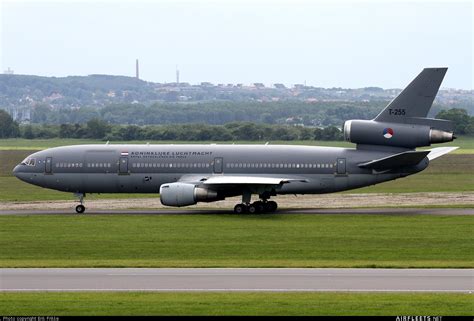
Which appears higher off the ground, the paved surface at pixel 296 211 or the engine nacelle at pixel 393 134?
the engine nacelle at pixel 393 134

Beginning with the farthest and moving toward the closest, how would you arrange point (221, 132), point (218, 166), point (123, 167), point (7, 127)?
point (7, 127) < point (221, 132) < point (123, 167) < point (218, 166)

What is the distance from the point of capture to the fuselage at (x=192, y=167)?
48281 mm

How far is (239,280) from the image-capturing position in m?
25.4

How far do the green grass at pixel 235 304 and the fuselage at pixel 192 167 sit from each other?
25.3m

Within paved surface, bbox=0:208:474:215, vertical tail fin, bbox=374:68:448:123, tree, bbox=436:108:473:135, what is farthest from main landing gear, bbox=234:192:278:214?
tree, bbox=436:108:473:135

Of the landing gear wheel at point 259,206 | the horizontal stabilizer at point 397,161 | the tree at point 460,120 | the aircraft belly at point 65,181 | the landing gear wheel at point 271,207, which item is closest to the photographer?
the horizontal stabilizer at point 397,161

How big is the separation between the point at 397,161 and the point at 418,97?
3.26m

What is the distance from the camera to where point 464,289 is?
937 inches

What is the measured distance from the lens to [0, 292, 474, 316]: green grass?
2072 cm

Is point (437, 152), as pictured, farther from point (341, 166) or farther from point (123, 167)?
point (123, 167)

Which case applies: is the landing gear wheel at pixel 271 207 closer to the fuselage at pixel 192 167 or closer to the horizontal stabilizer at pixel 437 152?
the fuselage at pixel 192 167

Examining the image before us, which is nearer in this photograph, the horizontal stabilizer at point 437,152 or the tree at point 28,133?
the horizontal stabilizer at point 437,152

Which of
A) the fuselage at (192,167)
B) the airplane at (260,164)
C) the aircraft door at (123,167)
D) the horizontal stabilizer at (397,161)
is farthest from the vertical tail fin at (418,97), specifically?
the aircraft door at (123,167)

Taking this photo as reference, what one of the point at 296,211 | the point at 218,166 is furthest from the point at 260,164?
the point at 296,211
